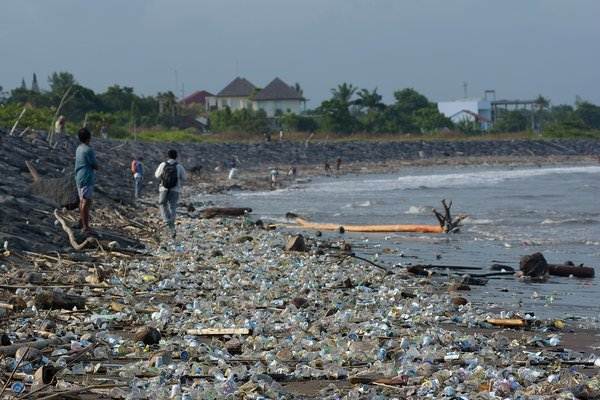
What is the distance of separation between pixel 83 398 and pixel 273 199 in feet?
95.6

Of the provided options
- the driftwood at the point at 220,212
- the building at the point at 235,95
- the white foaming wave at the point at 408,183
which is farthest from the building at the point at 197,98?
the driftwood at the point at 220,212

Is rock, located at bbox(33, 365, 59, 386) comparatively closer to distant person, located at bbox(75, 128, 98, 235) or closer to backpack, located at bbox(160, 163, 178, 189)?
distant person, located at bbox(75, 128, 98, 235)

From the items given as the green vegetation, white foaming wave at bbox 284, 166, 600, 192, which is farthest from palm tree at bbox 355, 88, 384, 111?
white foaming wave at bbox 284, 166, 600, 192

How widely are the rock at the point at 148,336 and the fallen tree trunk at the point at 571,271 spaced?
25.3 feet

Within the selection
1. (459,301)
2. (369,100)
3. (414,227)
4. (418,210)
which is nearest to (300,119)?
(369,100)

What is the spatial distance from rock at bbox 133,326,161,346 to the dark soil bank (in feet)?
15.6

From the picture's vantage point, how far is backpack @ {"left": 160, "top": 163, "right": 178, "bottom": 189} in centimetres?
1680

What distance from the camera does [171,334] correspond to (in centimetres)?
816

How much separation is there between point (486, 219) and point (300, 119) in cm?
6350

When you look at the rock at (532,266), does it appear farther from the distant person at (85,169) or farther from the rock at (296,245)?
the distant person at (85,169)

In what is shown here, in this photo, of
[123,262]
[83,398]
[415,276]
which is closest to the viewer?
[83,398]

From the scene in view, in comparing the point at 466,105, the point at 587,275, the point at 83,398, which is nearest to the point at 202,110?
the point at 466,105

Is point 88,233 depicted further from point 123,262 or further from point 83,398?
point 83,398

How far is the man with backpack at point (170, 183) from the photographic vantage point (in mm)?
16812
